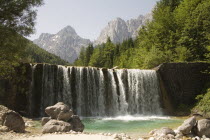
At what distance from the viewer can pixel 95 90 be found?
86.9ft

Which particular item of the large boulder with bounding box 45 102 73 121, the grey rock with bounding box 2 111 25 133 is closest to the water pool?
the large boulder with bounding box 45 102 73 121

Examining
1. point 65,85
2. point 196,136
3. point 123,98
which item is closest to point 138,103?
point 123,98

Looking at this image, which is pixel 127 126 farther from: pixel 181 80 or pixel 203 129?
pixel 181 80

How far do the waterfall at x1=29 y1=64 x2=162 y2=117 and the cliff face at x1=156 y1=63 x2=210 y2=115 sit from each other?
3.92ft

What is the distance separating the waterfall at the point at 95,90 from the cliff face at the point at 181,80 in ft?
3.92

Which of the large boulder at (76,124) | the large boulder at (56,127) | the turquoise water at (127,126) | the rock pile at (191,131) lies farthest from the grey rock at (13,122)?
the rock pile at (191,131)

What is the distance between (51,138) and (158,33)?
1353 inches

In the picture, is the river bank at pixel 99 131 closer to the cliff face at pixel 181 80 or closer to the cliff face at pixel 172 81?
the cliff face at pixel 172 81

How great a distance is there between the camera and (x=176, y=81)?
28.7 meters

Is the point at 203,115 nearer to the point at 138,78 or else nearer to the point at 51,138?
the point at 138,78

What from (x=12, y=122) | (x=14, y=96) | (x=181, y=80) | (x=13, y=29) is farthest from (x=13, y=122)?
(x=181, y=80)

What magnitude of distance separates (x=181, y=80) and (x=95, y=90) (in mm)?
10893

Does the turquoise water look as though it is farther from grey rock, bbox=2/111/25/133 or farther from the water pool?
grey rock, bbox=2/111/25/133

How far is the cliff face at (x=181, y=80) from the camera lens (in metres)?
28.4
